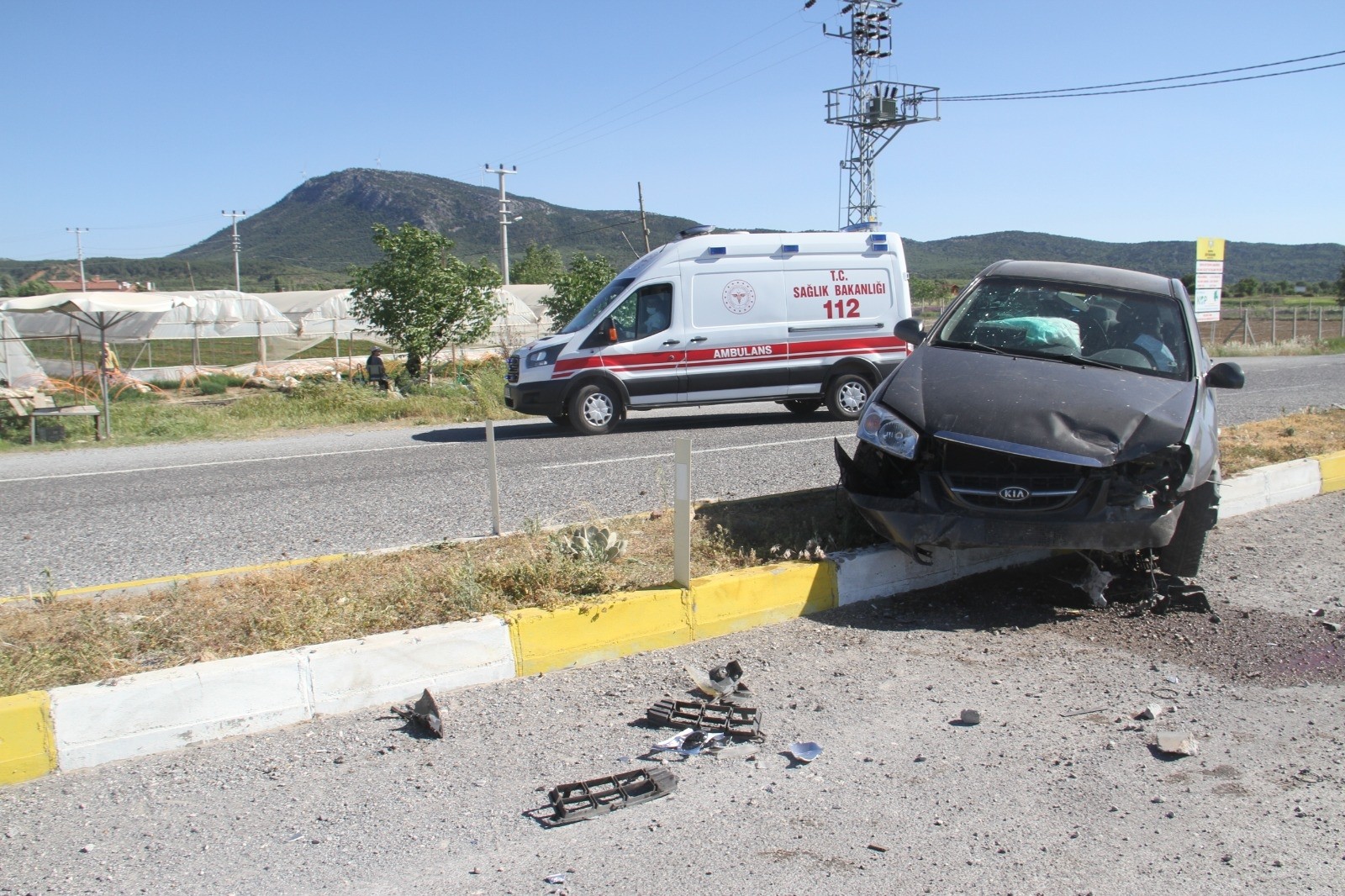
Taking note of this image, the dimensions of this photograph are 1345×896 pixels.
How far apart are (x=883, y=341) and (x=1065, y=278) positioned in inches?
284

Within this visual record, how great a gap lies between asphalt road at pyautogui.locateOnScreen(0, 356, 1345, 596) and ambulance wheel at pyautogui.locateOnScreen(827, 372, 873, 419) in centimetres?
26

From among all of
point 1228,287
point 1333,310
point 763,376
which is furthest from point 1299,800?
point 1228,287

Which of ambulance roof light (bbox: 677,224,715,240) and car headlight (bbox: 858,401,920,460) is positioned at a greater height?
ambulance roof light (bbox: 677,224,715,240)

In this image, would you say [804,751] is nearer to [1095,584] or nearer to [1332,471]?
[1095,584]

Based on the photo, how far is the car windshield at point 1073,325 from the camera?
20.5 feet

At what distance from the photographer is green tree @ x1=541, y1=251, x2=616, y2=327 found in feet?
108

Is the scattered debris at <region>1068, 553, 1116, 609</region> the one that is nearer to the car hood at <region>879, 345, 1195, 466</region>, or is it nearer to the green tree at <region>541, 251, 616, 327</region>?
the car hood at <region>879, 345, 1195, 466</region>

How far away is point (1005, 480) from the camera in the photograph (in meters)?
5.10

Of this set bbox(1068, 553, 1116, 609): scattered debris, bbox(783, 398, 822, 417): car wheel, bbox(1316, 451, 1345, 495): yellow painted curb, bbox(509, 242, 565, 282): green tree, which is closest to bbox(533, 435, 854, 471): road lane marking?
bbox(783, 398, 822, 417): car wheel

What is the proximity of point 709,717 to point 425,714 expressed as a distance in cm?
111

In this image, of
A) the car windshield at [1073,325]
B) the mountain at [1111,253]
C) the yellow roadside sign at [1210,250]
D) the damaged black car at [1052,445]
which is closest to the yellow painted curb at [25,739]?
the damaged black car at [1052,445]

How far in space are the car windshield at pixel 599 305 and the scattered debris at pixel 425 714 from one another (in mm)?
9803

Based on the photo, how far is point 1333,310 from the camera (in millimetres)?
60094

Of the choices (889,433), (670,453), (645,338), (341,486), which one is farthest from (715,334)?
(889,433)
